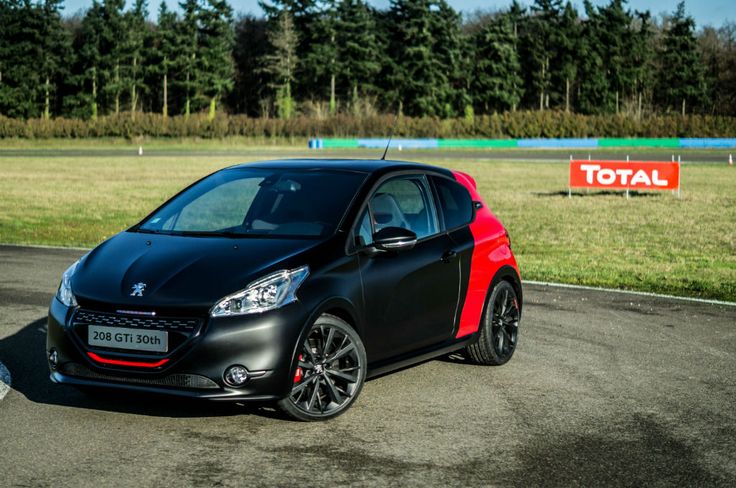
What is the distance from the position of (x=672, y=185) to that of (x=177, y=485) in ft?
91.9

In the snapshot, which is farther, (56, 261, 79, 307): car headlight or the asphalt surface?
(56, 261, 79, 307): car headlight

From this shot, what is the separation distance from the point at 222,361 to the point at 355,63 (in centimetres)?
10633

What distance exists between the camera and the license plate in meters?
5.81

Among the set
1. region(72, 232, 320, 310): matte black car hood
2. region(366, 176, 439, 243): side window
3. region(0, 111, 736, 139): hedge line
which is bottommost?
region(72, 232, 320, 310): matte black car hood

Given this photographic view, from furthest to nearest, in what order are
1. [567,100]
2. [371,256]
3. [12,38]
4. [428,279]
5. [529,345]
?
[567,100]
[12,38]
[529,345]
[428,279]
[371,256]

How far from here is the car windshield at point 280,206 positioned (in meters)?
6.85

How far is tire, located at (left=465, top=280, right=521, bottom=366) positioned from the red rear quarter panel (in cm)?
9

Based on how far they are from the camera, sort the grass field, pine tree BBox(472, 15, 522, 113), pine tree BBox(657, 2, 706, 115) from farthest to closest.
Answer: pine tree BBox(657, 2, 706, 115)
pine tree BBox(472, 15, 522, 113)
the grass field

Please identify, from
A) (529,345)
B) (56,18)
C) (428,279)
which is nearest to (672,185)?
(529,345)

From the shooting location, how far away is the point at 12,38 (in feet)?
345

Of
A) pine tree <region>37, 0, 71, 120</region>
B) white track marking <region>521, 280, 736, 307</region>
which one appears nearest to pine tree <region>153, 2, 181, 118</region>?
pine tree <region>37, 0, 71, 120</region>

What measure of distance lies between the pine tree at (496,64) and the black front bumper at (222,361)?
111m

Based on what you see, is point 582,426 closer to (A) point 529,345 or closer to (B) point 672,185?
(A) point 529,345

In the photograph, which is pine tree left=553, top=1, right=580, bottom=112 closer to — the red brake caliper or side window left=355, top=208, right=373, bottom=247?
side window left=355, top=208, right=373, bottom=247
